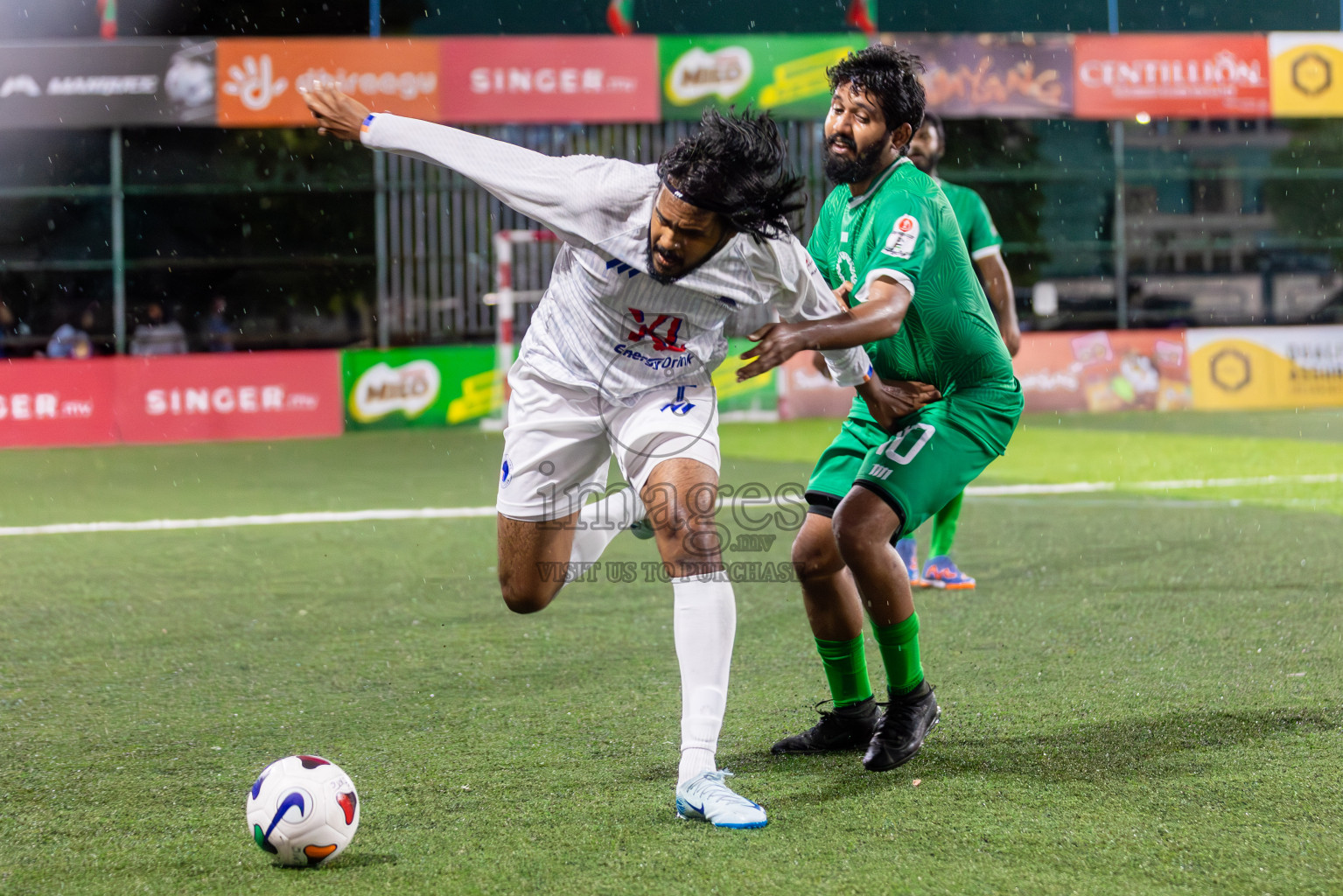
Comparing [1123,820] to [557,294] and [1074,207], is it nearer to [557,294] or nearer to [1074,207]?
[557,294]

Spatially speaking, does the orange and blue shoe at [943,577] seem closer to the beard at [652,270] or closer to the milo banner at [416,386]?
the beard at [652,270]

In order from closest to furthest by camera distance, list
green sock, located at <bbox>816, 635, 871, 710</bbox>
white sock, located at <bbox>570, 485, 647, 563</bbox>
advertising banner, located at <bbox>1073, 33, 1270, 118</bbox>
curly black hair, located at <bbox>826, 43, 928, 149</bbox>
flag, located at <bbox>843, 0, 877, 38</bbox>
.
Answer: curly black hair, located at <bbox>826, 43, 928, 149</bbox> < green sock, located at <bbox>816, 635, 871, 710</bbox> < white sock, located at <bbox>570, 485, 647, 563</bbox> < advertising banner, located at <bbox>1073, 33, 1270, 118</bbox> < flag, located at <bbox>843, 0, 877, 38</bbox>

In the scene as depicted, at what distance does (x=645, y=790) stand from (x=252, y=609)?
11.0 feet

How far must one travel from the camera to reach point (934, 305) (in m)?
3.88

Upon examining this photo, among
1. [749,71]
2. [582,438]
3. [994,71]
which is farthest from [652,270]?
[994,71]

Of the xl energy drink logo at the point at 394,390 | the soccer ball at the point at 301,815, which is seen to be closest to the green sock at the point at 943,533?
the soccer ball at the point at 301,815

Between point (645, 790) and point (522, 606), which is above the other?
point (522, 606)

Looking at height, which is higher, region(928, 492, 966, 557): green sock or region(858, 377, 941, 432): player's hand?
region(858, 377, 941, 432): player's hand

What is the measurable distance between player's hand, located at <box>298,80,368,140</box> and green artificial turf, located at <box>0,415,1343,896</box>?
5.93 feet

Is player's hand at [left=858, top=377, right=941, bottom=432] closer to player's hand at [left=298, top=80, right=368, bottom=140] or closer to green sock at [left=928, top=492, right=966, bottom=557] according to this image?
player's hand at [left=298, top=80, right=368, bottom=140]

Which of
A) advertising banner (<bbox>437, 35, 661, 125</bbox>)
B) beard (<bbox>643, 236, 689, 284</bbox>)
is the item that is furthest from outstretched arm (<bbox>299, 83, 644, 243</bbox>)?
advertising banner (<bbox>437, 35, 661, 125</bbox>)

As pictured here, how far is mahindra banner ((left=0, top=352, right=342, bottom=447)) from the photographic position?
15.6 metres

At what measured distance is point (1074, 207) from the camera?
25.2m

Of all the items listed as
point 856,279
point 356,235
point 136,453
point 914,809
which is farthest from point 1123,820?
point 356,235
